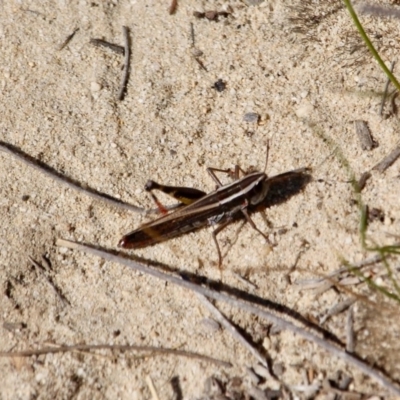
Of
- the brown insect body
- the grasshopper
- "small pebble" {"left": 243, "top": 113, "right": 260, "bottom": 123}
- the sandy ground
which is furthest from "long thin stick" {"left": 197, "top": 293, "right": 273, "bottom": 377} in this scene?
"small pebble" {"left": 243, "top": 113, "right": 260, "bottom": 123}

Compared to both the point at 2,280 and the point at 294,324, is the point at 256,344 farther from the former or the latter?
the point at 2,280

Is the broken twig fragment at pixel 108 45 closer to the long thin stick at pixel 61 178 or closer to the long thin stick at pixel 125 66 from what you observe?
the long thin stick at pixel 125 66

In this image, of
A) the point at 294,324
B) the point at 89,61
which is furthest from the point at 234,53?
the point at 294,324

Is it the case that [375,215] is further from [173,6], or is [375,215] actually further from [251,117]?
[173,6]

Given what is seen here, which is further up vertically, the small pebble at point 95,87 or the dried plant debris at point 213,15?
the dried plant debris at point 213,15

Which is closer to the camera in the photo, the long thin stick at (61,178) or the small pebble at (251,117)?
the long thin stick at (61,178)

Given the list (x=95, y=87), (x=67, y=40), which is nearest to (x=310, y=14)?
(x=95, y=87)

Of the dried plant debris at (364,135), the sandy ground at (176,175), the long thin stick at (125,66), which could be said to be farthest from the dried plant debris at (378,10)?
the long thin stick at (125,66)
